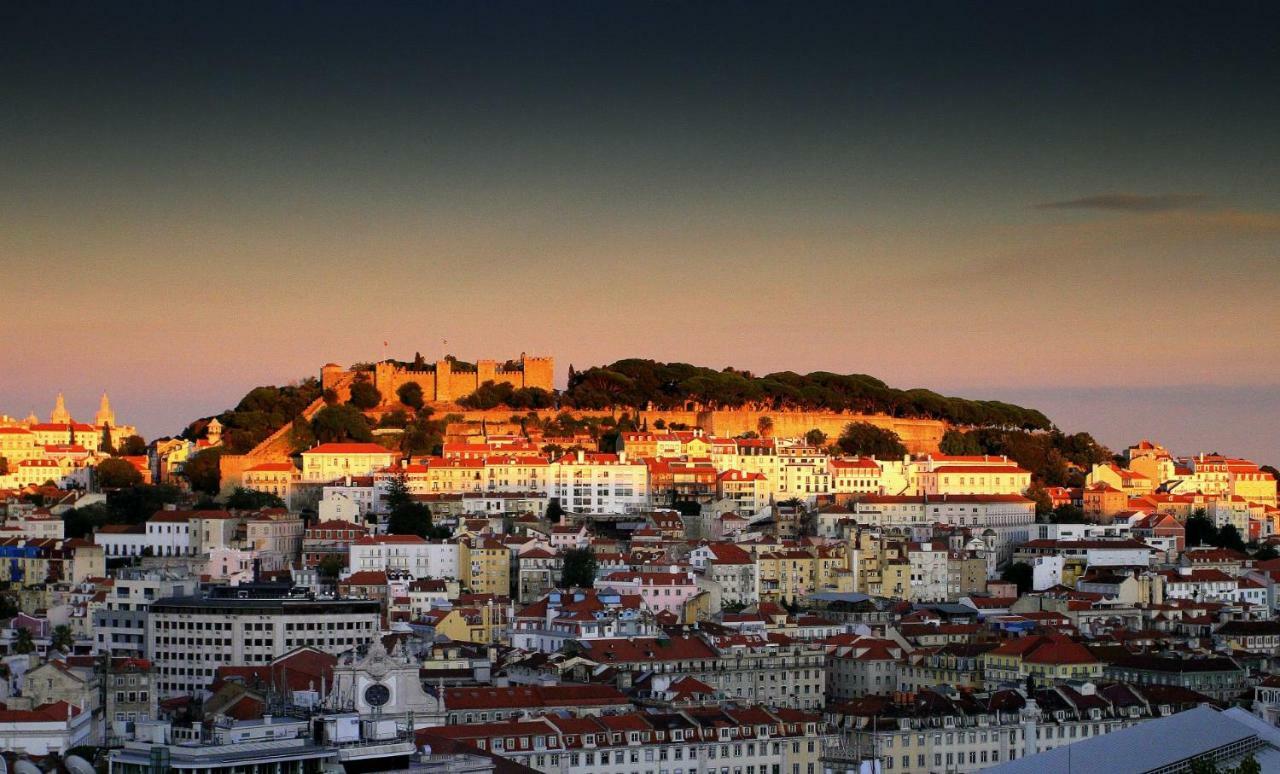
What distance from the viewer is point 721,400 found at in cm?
7756

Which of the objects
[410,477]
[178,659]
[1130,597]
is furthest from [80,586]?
[1130,597]

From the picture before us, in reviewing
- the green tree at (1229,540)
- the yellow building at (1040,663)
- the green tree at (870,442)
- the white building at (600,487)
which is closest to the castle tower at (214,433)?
the white building at (600,487)

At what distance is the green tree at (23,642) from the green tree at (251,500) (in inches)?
581

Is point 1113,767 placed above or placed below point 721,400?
below

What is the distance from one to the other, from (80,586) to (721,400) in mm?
28791

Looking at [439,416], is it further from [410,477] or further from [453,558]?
[453,558]

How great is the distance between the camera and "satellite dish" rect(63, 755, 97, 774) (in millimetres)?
31250

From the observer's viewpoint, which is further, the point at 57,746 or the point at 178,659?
the point at 178,659

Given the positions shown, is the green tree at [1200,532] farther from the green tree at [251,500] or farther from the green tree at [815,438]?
the green tree at [251,500]

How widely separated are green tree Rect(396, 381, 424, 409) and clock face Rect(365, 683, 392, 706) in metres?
40.6

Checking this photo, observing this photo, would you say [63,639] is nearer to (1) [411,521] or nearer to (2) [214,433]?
(1) [411,521]

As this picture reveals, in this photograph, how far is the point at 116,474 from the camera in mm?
69125

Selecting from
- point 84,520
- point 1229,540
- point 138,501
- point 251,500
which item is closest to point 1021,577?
point 1229,540

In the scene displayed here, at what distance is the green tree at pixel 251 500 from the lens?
6253cm
